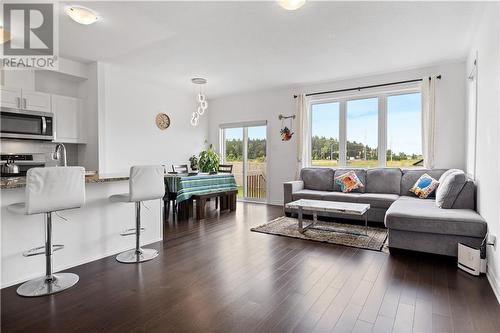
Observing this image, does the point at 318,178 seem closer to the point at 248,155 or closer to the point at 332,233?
the point at 332,233

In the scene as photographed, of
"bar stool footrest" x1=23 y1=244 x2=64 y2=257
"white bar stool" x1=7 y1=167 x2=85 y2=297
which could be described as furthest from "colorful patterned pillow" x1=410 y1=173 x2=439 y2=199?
"bar stool footrest" x1=23 y1=244 x2=64 y2=257

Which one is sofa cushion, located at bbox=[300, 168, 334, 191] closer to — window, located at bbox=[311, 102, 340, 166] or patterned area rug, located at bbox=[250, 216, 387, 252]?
window, located at bbox=[311, 102, 340, 166]

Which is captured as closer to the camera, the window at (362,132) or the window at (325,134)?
the window at (362,132)

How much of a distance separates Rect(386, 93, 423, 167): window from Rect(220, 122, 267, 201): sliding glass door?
280 centimetres

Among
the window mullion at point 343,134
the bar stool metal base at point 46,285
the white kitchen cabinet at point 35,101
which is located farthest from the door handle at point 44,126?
the window mullion at point 343,134

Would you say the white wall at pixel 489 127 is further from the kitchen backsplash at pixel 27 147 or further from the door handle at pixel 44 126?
the door handle at pixel 44 126

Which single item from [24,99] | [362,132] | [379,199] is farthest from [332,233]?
[24,99]

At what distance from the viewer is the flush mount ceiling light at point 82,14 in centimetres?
306

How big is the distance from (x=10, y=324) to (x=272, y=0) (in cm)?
347

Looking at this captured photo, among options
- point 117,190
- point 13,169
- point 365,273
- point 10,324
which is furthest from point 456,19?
point 13,169

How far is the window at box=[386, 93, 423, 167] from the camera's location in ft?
17.1

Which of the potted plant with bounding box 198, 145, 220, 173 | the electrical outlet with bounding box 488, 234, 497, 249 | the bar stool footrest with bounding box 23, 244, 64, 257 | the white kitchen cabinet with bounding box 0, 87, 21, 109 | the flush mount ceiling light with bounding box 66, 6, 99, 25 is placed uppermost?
the flush mount ceiling light with bounding box 66, 6, 99, 25

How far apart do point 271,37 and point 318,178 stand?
2923mm

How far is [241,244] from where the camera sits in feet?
11.8
